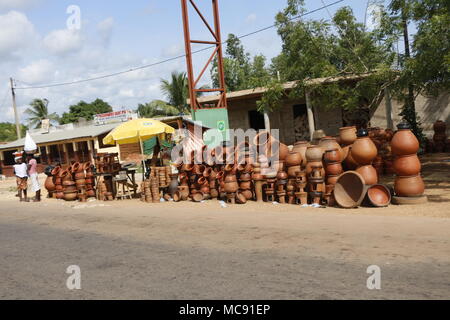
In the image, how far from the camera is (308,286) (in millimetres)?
3881

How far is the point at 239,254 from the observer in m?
5.16

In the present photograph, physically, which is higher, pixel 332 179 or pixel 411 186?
pixel 332 179

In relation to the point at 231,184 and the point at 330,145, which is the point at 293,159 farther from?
the point at 231,184

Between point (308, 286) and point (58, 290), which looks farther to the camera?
point (58, 290)

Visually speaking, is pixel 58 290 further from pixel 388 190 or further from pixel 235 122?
pixel 235 122

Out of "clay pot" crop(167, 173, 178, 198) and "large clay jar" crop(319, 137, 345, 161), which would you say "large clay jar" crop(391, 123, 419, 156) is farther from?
"clay pot" crop(167, 173, 178, 198)

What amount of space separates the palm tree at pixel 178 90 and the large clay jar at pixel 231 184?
72.5 feet

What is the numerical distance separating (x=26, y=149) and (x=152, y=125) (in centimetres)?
495

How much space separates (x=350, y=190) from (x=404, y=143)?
134 cm

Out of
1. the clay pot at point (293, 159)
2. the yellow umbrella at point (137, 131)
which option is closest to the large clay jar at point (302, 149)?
the clay pot at point (293, 159)

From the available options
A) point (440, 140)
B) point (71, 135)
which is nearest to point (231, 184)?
point (440, 140)

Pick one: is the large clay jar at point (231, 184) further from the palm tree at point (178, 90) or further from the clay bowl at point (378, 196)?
the palm tree at point (178, 90)
